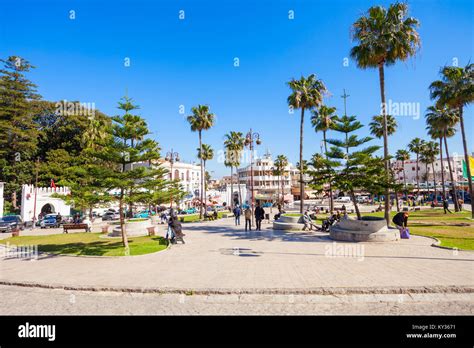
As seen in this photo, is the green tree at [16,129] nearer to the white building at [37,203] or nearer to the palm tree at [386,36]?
the white building at [37,203]

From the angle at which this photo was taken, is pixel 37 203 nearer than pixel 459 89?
No

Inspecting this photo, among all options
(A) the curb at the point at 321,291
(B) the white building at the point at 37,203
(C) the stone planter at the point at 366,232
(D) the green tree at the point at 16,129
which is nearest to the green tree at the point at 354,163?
(C) the stone planter at the point at 366,232

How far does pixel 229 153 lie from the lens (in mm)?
49469

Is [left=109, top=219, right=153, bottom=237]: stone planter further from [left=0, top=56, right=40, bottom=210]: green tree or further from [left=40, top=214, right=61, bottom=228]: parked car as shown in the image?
[left=0, top=56, right=40, bottom=210]: green tree

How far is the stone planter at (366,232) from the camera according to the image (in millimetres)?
14383

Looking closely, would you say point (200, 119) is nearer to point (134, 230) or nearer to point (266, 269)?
point (134, 230)

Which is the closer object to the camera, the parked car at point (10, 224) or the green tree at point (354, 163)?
the green tree at point (354, 163)

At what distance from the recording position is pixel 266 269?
370 inches

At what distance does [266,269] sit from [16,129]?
54860mm

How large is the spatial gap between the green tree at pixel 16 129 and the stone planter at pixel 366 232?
Result: 52630mm

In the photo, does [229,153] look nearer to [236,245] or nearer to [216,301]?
[236,245]

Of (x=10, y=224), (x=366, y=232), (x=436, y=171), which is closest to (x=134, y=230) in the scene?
(x=366, y=232)

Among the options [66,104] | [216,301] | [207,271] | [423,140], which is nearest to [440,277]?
[216,301]
